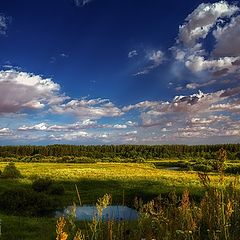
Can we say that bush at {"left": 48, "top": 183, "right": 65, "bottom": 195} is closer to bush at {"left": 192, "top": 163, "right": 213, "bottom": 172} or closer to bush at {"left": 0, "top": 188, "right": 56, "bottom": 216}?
bush at {"left": 0, "top": 188, "right": 56, "bottom": 216}

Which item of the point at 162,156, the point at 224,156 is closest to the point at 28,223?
the point at 224,156

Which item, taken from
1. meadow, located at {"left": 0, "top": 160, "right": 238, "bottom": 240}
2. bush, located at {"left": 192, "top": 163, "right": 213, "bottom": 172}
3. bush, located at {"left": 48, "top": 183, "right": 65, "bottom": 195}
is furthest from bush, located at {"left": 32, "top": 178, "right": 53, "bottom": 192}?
bush, located at {"left": 192, "top": 163, "right": 213, "bottom": 172}

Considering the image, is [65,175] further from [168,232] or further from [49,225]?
[168,232]

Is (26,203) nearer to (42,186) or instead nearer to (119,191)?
(42,186)

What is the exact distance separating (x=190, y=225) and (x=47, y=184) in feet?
118

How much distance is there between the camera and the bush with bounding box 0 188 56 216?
29225 millimetres

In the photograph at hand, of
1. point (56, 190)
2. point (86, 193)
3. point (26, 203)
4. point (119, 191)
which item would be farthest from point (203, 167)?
point (26, 203)

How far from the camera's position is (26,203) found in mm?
30406

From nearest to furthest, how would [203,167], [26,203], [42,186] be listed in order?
[26,203], [42,186], [203,167]

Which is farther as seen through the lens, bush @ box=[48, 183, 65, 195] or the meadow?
bush @ box=[48, 183, 65, 195]

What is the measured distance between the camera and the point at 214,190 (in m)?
5.43

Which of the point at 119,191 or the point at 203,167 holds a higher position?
the point at 203,167

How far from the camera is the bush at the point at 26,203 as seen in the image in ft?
95.9

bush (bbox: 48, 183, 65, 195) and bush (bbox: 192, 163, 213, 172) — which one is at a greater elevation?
bush (bbox: 192, 163, 213, 172)
